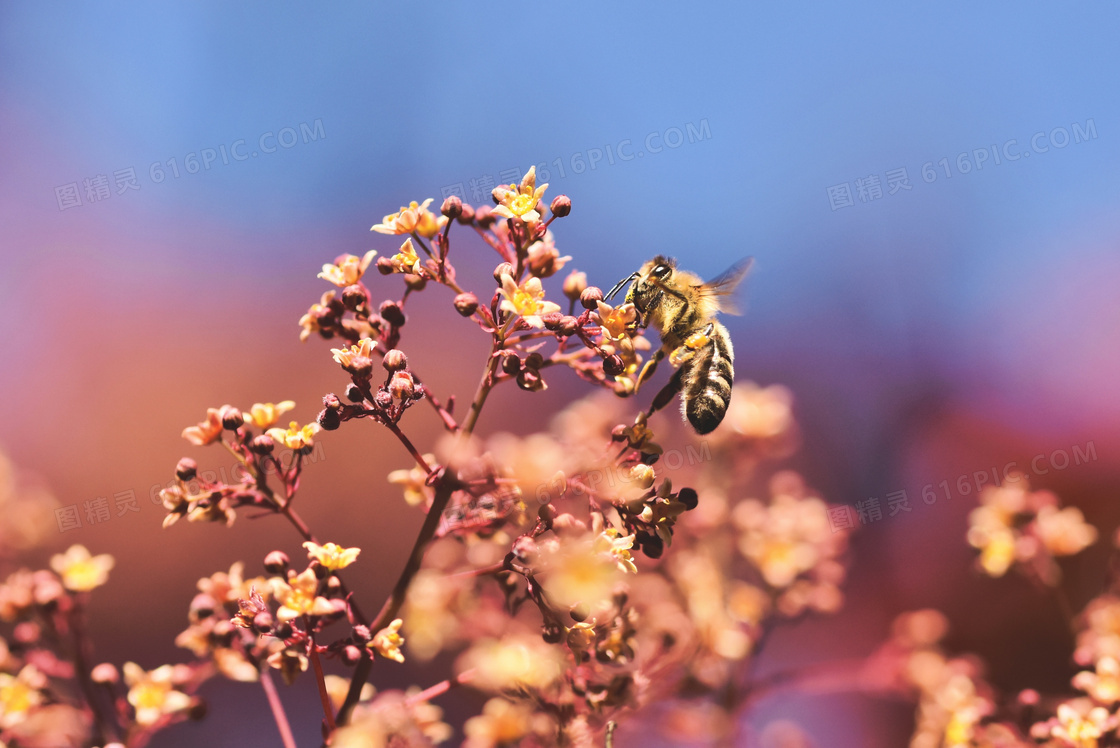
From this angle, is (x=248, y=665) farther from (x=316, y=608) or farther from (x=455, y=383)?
(x=455, y=383)

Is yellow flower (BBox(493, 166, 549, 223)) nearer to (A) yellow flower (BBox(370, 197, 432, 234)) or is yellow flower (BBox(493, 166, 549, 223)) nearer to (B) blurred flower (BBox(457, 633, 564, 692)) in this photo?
(A) yellow flower (BBox(370, 197, 432, 234))

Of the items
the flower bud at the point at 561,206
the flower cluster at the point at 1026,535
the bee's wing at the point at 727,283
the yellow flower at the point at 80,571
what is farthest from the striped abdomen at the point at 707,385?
the yellow flower at the point at 80,571

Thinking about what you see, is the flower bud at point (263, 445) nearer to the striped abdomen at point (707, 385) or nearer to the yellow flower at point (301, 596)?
the yellow flower at point (301, 596)

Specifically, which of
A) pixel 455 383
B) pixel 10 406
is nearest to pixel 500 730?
pixel 455 383

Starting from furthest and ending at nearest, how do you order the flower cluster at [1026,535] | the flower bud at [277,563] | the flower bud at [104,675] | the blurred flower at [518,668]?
the flower cluster at [1026,535] → the flower bud at [104,675] → the blurred flower at [518,668] → the flower bud at [277,563]

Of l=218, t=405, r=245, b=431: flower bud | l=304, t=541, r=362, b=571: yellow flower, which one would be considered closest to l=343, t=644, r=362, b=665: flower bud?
l=304, t=541, r=362, b=571: yellow flower

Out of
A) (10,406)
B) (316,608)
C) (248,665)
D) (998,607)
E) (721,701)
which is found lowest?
(998,607)
